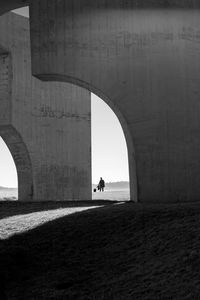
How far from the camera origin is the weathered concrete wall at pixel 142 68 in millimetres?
11539

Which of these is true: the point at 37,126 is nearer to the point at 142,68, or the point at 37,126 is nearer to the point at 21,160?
the point at 21,160

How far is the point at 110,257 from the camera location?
7074mm

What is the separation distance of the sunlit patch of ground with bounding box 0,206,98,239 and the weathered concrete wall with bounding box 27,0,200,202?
7.02 feet

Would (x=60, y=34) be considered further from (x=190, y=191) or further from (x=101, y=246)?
(x=101, y=246)

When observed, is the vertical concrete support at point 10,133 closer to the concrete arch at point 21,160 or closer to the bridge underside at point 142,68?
the concrete arch at point 21,160

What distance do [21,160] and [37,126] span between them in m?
1.45

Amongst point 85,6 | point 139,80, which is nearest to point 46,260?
point 139,80

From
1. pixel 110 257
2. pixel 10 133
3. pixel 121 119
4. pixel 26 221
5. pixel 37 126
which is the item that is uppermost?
pixel 37 126

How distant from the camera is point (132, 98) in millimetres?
11688

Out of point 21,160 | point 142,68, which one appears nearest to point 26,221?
point 142,68

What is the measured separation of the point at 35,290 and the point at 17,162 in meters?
12.9

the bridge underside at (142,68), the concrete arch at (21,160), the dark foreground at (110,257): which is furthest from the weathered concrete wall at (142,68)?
the concrete arch at (21,160)

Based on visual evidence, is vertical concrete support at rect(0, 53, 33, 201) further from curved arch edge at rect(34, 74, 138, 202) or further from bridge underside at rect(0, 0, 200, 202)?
curved arch edge at rect(34, 74, 138, 202)

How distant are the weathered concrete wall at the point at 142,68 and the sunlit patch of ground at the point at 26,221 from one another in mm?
2139
